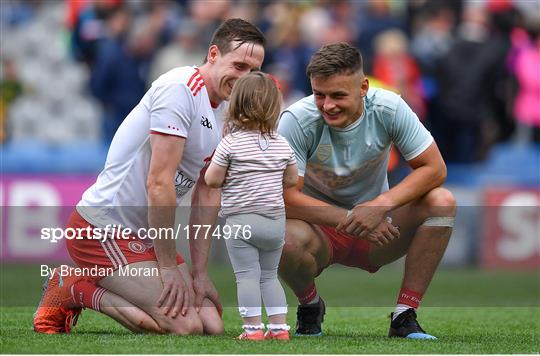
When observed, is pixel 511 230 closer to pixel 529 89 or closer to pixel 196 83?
pixel 529 89

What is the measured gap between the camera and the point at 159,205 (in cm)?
727

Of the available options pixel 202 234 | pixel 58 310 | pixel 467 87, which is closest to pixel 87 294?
pixel 58 310

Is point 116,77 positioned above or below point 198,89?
below

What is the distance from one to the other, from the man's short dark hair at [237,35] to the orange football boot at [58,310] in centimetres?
163

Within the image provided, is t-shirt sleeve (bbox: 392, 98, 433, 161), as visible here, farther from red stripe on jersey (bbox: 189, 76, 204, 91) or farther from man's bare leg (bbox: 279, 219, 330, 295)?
red stripe on jersey (bbox: 189, 76, 204, 91)

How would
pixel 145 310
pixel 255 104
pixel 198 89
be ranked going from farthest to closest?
pixel 145 310, pixel 198 89, pixel 255 104

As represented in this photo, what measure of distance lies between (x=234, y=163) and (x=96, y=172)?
25.5ft

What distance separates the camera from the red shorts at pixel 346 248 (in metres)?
8.00

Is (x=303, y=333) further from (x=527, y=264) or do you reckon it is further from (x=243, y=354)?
(x=527, y=264)

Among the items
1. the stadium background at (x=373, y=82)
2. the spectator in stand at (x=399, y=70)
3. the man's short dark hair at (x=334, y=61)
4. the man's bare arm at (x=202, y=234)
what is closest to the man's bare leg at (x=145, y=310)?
the man's bare arm at (x=202, y=234)

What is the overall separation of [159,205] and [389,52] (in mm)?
8039

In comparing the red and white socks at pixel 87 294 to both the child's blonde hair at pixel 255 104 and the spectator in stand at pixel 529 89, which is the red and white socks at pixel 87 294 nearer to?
the child's blonde hair at pixel 255 104

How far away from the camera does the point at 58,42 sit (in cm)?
1845

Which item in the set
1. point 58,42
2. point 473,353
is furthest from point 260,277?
point 58,42
